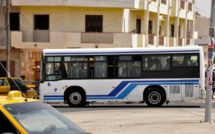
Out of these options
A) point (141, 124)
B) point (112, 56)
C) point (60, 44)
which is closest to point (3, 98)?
point (141, 124)

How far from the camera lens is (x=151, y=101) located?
79.2 feet

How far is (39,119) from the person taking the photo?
22.8 ft

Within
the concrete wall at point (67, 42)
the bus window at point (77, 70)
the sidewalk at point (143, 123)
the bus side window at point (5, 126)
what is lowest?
the sidewalk at point (143, 123)

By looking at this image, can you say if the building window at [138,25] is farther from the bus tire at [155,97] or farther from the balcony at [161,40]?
the bus tire at [155,97]

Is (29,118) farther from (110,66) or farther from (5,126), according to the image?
(110,66)

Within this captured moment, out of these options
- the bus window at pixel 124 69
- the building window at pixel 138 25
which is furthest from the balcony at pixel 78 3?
the bus window at pixel 124 69

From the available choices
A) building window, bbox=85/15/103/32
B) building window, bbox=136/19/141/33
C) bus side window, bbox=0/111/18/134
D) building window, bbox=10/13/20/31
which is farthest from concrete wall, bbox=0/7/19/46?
bus side window, bbox=0/111/18/134

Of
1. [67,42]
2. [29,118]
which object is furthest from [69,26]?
[29,118]

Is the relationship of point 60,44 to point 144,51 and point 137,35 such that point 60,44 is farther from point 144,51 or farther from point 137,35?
point 144,51

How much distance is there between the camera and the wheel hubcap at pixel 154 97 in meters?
24.0

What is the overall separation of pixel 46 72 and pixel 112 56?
128 inches

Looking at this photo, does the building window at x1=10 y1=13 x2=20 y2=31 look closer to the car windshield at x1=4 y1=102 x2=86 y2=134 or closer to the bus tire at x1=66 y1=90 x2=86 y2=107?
the bus tire at x1=66 y1=90 x2=86 y2=107

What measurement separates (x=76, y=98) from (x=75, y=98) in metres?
0.05

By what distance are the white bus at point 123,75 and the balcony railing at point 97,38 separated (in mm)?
15635
